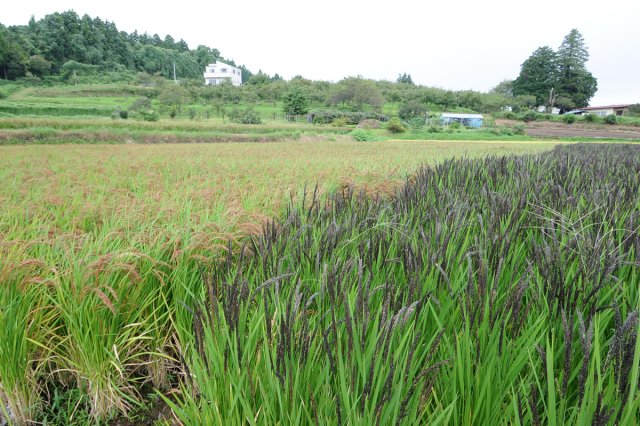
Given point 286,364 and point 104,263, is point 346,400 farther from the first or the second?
point 104,263

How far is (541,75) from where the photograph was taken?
70125mm

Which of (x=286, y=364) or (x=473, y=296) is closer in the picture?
(x=286, y=364)

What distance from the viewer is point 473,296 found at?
119 cm

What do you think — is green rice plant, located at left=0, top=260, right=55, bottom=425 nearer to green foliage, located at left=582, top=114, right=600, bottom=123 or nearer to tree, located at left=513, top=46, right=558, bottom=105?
green foliage, located at left=582, top=114, right=600, bottom=123

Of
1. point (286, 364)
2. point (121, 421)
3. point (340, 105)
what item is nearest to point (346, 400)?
point (286, 364)

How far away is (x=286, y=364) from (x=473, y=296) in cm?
62

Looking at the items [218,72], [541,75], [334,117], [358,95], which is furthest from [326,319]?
[218,72]

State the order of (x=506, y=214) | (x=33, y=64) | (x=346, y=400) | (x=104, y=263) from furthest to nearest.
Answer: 1. (x=33, y=64)
2. (x=506, y=214)
3. (x=104, y=263)
4. (x=346, y=400)

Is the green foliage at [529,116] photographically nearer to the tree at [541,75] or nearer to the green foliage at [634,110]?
the green foliage at [634,110]

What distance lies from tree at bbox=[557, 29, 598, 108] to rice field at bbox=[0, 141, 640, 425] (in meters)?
80.8

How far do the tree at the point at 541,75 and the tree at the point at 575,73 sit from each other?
112 cm

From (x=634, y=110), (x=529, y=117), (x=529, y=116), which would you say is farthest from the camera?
(x=634, y=110)

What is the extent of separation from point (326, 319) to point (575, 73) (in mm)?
85102

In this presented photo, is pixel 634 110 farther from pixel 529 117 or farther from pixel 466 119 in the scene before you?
pixel 466 119
